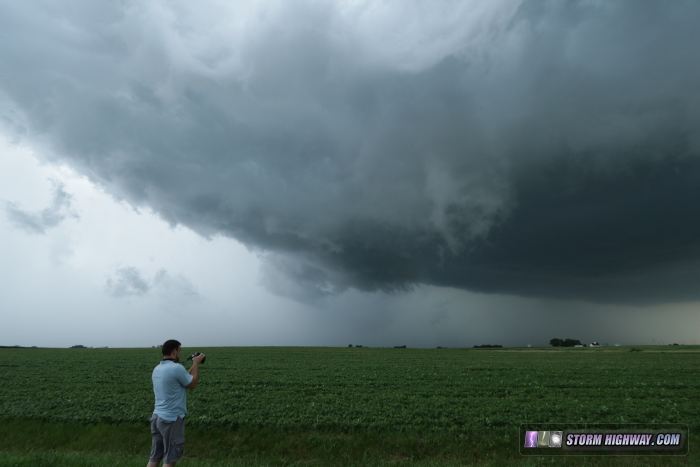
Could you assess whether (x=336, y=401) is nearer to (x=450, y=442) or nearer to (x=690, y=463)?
(x=450, y=442)

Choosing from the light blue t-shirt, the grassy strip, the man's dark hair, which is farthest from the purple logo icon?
the man's dark hair

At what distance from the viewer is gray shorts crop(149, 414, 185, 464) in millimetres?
8719

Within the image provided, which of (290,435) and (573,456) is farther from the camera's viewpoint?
(290,435)

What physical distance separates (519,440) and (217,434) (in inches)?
439

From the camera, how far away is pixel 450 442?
15.0 meters

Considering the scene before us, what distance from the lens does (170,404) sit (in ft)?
28.7

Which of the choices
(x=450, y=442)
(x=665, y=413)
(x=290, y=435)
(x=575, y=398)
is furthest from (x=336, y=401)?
(x=665, y=413)

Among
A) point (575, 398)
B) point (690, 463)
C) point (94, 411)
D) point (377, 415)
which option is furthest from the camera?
point (575, 398)

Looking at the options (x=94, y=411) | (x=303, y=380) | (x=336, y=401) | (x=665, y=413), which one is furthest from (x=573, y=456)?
(x=303, y=380)

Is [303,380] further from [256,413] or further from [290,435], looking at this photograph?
[290,435]

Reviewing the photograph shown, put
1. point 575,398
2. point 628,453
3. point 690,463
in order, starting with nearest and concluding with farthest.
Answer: point 690,463 < point 628,453 < point 575,398

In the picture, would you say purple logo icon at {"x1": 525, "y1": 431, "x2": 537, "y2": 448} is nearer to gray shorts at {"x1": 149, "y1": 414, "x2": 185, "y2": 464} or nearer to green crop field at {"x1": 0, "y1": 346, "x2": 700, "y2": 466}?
green crop field at {"x1": 0, "y1": 346, "x2": 700, "y2": 466}

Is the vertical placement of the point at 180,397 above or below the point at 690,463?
above

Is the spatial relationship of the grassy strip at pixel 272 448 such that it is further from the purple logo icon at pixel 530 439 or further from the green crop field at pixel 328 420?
the purple logo icon at pixel 530 439
